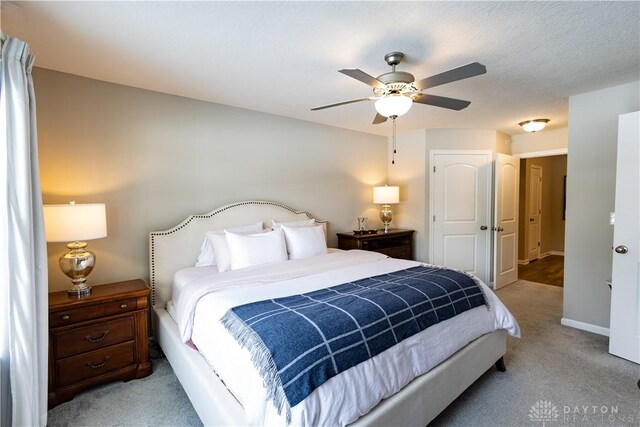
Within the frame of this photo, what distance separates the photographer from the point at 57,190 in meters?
2.43

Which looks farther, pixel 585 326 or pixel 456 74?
pixel 585 326

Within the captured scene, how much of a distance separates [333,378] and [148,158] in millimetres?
2613

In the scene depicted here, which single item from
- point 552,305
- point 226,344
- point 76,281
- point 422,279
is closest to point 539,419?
point 422,279

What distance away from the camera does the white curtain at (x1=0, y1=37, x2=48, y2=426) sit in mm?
1579

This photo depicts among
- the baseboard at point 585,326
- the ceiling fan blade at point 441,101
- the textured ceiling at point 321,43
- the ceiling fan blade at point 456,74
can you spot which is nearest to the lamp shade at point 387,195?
the textured ceiling at point 321,43

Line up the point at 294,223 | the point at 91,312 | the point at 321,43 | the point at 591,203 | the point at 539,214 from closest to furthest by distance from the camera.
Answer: the point at 321,43, the point at 91,312, the point at 591,203, the point at 294,223, the point at 539,214

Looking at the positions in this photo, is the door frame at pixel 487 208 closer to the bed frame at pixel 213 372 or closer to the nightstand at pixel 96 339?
the bed frame at pixel 213 372

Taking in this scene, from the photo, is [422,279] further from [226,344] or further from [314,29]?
[314,29]

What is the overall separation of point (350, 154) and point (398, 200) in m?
1.02

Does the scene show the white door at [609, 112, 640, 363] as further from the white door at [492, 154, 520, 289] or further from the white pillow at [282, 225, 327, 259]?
the white pillow at [282, 225, 327, 259]

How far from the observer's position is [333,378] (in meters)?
1.34

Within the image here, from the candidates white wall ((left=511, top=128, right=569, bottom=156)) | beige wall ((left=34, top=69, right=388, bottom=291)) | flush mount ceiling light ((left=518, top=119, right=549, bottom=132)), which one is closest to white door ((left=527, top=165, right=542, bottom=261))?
white wall ((left=511, top=128, right=569, bottom=156))

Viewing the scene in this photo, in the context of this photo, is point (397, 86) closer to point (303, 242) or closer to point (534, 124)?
point (303, 242)

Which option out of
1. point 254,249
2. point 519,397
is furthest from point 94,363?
point 519,397
